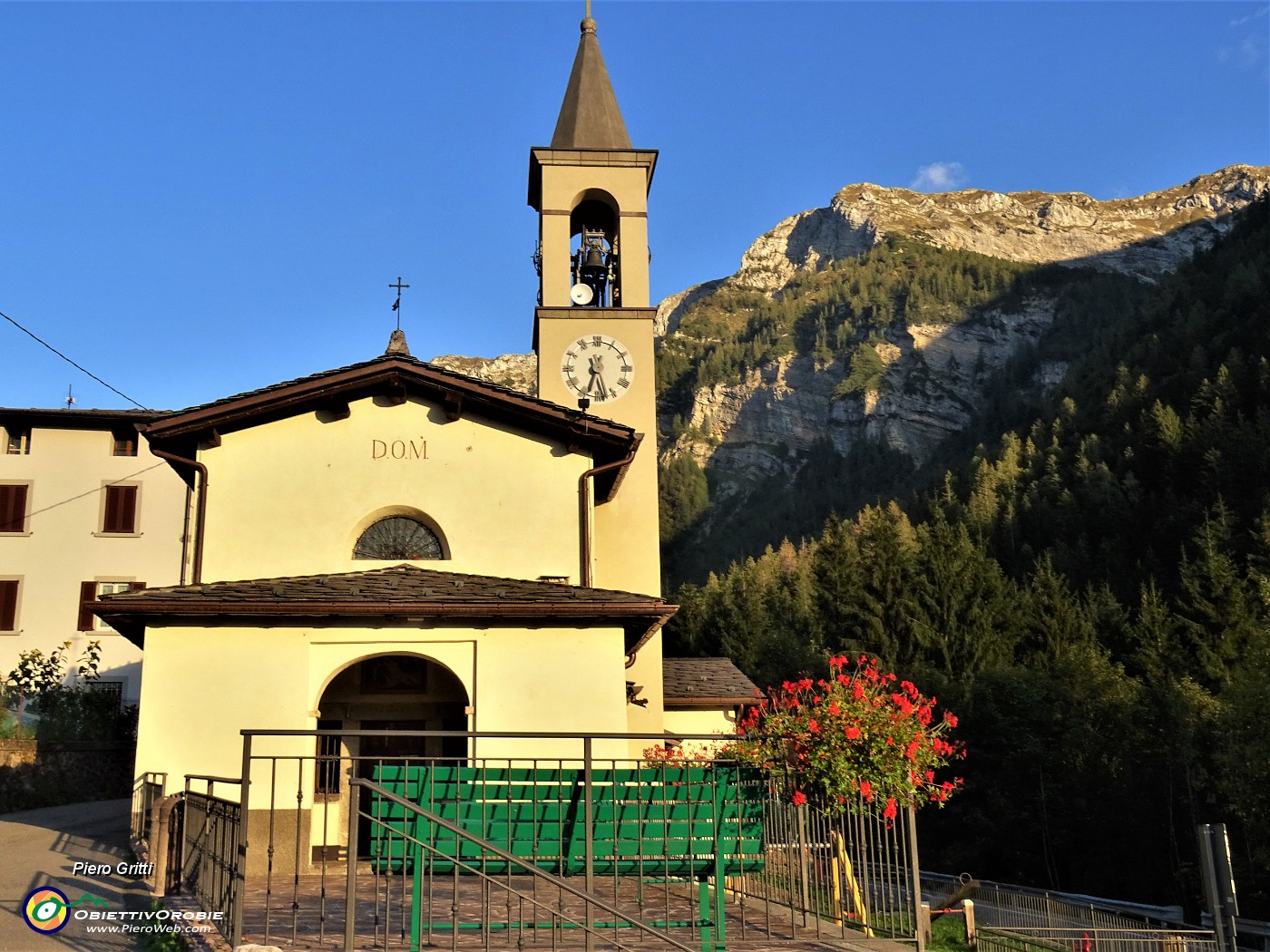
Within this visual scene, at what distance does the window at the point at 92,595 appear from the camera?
3578 cm

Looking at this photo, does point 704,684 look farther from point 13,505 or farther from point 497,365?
point 497,365

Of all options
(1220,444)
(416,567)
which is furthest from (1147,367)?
(416,567)

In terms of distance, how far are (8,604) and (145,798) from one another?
26.8m

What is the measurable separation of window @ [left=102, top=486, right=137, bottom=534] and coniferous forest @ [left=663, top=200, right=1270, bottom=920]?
23.0 meters

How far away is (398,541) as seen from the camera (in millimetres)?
16406

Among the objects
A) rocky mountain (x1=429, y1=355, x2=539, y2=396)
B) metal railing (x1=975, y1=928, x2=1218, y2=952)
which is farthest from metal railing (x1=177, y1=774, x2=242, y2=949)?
rocky mountain (x1=429, y1=355, x2=539, y2=396)

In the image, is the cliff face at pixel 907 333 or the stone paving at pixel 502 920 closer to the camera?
the stone paving at pixel 502 920

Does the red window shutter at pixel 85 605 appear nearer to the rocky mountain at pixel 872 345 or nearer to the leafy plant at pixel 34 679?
the leafy plant at pixel 34 679

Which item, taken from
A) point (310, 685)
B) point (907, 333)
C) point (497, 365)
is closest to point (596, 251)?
point (310, 685)

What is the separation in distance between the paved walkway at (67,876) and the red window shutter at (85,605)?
16892 millimetres

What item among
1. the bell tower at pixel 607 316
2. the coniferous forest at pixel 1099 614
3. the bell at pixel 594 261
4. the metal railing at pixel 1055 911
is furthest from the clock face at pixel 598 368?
the coniferous forest at pixel 1099 614

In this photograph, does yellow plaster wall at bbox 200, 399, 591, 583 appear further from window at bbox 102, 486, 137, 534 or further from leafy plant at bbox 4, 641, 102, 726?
window at bbox 102, 486, 137, 534

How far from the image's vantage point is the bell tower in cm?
2033

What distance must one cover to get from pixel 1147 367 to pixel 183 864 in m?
73.6
